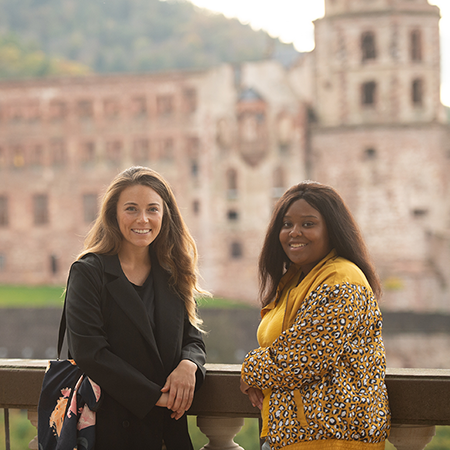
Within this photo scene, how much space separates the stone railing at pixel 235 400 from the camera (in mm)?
2137

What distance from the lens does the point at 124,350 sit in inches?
80.9

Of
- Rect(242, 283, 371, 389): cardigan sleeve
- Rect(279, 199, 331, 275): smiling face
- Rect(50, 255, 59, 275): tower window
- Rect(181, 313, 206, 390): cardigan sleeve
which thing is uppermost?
Rect(279, 199, 331, 275): smiling face

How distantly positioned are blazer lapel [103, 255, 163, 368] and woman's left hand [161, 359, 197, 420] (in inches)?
2.8

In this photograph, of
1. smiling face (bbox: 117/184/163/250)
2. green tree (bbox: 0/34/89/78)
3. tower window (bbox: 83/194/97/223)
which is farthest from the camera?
green tree (bbox: 0/34/89/78)

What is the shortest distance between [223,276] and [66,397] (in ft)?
76.0

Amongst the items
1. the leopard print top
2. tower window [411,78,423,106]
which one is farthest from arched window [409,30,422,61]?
the leopard print top

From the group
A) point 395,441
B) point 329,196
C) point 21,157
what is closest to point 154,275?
point 329,196

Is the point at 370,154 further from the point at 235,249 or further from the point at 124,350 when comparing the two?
the point at 124,350

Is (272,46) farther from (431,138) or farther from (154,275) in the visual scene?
(154,275)

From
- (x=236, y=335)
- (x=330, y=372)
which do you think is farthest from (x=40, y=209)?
(x=330, y=372)

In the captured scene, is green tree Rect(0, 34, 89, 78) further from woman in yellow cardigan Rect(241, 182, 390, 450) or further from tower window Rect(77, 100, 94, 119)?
woman in yellow cardigan Rect(241, 182, 390, 450)

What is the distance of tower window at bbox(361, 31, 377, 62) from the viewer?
78.7 feet

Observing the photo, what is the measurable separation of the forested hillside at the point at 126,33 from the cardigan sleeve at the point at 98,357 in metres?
38.1

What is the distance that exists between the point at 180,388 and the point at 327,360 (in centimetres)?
54
